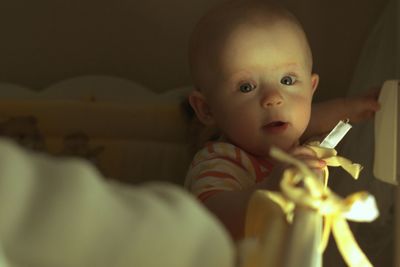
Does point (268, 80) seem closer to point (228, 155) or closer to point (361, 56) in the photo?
point (228, 155)

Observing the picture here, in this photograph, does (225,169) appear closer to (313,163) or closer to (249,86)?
(249,86)

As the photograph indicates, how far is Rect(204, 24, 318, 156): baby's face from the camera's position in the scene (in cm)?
88

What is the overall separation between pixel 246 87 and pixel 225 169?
0.11 m

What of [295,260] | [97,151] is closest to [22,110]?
[97,151]

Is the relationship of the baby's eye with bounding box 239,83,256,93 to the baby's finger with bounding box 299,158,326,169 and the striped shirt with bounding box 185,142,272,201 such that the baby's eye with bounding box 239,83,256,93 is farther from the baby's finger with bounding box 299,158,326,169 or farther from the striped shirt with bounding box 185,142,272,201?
the baby's finger with bounding box 299,158,326,169

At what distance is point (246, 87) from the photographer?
894mm

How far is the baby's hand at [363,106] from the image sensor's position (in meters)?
1.00

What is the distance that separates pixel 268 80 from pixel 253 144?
89 mm

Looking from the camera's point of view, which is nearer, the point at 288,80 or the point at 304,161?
the point at 304,161

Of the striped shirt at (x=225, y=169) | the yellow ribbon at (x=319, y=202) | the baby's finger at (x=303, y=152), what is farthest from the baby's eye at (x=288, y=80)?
the yellow ribbon at (x=319, y=202)

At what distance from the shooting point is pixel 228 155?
0.93 m

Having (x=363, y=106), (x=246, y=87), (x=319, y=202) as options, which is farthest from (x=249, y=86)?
(x=319, y=202)

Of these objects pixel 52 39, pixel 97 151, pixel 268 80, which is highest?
pixel 268 80

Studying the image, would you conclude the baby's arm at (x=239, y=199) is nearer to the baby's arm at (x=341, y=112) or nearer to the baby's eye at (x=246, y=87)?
the baby's eye at (x=246, y=87)
